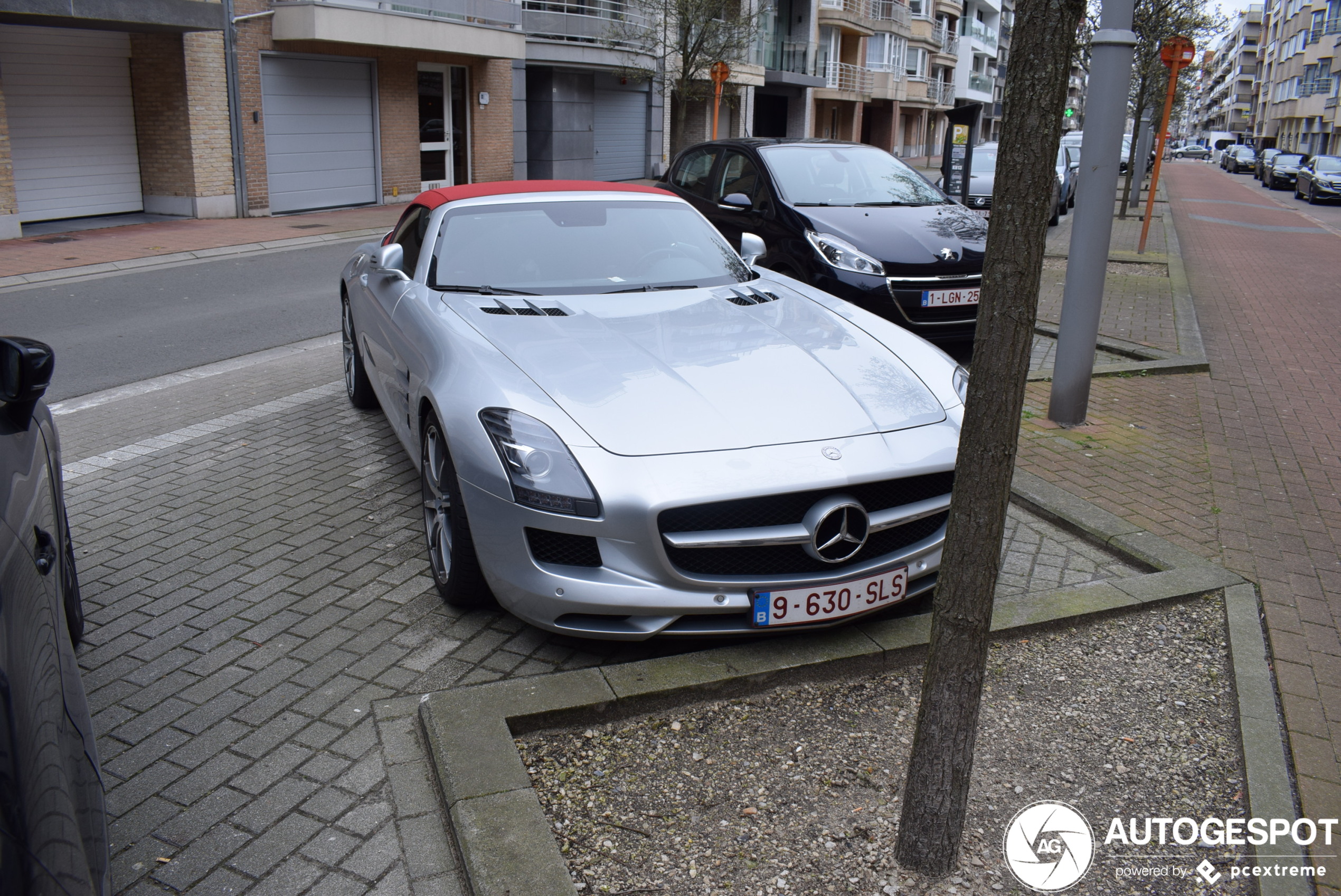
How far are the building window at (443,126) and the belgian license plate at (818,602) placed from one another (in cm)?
2109

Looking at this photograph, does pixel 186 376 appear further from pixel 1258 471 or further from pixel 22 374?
pixel 1258 471

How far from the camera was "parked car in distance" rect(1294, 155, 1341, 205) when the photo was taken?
3353 centimetres

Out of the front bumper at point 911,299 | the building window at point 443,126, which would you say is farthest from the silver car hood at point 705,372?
the building window at point 443,126

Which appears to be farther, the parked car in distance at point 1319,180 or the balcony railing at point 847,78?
the balcony railing at point 847,78

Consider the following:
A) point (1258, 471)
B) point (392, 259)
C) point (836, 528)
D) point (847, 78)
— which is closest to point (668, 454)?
point (836, 528)

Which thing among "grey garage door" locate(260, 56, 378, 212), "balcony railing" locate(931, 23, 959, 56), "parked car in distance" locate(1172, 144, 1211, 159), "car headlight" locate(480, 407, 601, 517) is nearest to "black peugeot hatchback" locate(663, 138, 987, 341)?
"car headlight" locate(480, 407, 601, 517)

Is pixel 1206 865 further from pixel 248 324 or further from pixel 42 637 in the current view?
pixel 248 324

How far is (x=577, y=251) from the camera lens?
496 cm

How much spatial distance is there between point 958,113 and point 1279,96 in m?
88.3

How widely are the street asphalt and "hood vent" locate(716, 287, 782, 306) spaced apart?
185 inches

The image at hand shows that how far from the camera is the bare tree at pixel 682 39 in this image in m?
24.0

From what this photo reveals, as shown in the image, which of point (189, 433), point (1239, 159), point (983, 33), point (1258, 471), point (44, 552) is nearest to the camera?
point (44, 552)

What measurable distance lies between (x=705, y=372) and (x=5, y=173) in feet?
49.3

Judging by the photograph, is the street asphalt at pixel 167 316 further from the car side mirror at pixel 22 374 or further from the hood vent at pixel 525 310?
the car side mirror at pixel 22 374
